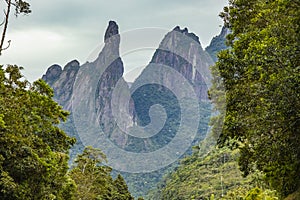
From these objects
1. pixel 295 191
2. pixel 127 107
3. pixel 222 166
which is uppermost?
pixel 127 107

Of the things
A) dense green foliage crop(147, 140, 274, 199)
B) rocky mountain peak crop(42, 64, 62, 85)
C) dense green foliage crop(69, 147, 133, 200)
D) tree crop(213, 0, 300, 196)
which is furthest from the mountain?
tree crop(213, 0, 300, 196)

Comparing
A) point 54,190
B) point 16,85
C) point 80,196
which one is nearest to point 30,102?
point 16,85

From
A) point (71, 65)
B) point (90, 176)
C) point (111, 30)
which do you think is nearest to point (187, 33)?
point (111, 30)

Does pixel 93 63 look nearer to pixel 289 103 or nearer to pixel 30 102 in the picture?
pixel 30 102

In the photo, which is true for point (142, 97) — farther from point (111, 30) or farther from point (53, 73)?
point (53, 73)

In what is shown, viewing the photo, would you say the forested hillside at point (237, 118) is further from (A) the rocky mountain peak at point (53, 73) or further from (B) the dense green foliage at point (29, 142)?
(A) the rocky mountain peak at point (53, 73)

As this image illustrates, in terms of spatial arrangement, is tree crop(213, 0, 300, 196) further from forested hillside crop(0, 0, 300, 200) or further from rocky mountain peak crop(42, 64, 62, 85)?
rocky mountain peak crop(42, 64, 62, 85)

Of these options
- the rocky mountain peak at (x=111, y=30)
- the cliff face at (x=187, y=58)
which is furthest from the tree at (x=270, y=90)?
the rocky mountain peak at (x=111, y=30)
